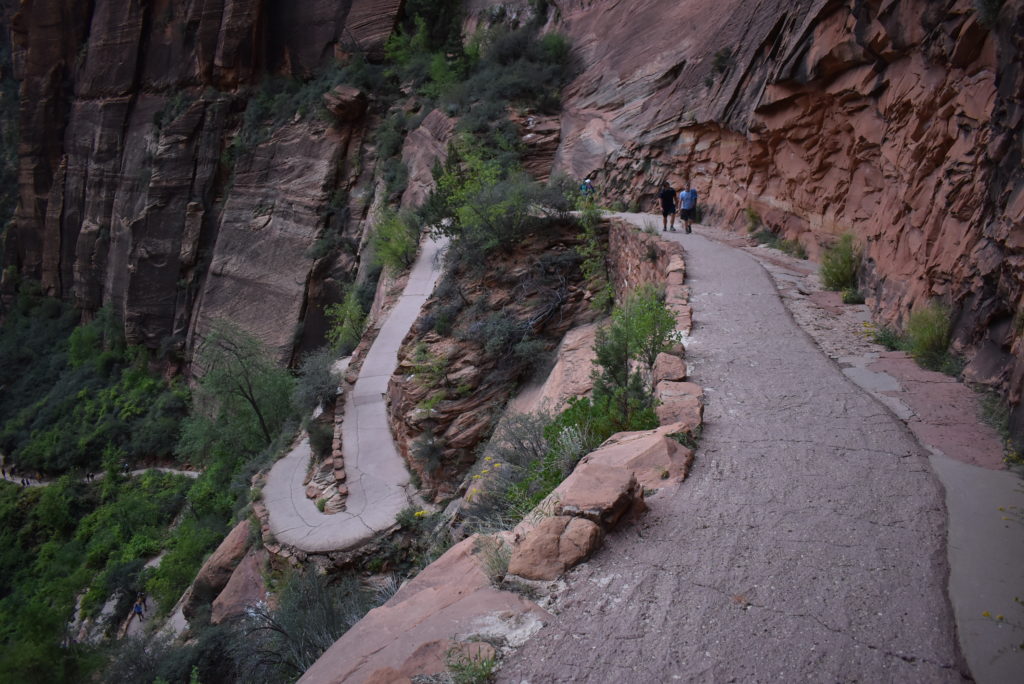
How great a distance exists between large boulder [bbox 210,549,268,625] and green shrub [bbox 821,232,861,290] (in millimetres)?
9877

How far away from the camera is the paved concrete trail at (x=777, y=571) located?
2.59 meters

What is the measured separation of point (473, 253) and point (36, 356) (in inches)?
1166

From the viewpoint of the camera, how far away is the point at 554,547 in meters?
3.32

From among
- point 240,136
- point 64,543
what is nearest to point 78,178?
point 240,136

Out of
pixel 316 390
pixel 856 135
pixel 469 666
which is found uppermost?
pixel 856 135

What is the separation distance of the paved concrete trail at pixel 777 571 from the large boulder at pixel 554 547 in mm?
115

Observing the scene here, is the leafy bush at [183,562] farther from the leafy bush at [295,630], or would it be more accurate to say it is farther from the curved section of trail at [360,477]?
the leafy bush at [295,630]

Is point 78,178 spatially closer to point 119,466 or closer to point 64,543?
point 119,466

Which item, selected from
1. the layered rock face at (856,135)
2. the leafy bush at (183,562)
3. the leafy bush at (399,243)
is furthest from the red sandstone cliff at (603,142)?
the leafy bush at (183,562)

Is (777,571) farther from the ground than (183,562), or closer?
farther from the ground

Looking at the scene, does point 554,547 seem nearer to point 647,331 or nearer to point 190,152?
point 647,331

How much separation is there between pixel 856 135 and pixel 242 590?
12325 mm

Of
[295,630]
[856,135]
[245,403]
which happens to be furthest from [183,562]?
[856,135]

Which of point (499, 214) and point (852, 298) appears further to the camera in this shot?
point (499, 214)
